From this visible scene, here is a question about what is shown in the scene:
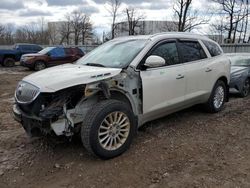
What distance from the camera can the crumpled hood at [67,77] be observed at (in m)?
3.96

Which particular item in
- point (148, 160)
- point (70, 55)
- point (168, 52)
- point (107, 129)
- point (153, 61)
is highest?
point (168, 52)

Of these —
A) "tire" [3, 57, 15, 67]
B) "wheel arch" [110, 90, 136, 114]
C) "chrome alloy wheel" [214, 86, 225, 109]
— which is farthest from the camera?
"tire" [3, 57, 15, 67]

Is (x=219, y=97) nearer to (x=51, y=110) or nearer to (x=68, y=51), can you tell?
(x=51, y=110)

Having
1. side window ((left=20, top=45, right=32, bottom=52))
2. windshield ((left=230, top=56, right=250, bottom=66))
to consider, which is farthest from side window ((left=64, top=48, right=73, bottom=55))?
windshield ((left=230, top=56, right=250, bottom=66))

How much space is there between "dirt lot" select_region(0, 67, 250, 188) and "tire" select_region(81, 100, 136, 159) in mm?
176

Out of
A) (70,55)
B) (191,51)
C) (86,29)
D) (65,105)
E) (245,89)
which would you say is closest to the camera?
(65,105)

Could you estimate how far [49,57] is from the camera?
749 inches

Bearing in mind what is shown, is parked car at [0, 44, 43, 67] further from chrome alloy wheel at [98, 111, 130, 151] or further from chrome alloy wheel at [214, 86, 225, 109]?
chrome alloy wheel at [98, 111, 130, 151]

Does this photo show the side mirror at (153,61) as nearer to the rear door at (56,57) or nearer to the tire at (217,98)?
the tire at (217,98)

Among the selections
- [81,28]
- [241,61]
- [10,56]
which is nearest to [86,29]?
[81,28]

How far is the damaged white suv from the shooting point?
4.03 meters

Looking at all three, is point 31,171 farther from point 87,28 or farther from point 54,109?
point 87,28

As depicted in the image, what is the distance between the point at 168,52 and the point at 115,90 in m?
1.42

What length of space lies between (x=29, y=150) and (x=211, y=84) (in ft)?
12.4
